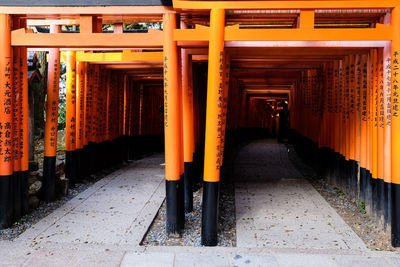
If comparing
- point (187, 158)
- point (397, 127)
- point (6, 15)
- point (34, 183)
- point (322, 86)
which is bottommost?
point (34, 183)

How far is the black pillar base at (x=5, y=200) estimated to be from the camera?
18.4 ft

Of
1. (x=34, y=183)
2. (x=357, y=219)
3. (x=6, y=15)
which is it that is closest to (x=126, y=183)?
(x=34, y=183)

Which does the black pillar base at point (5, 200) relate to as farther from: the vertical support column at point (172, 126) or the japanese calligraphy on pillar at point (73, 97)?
the japanese calligraphy on pillar at point (73, 97)

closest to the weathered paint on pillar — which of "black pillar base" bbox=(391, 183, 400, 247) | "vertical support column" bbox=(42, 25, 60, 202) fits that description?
"vertical support column" bbox=(42, 25, 60, 202)

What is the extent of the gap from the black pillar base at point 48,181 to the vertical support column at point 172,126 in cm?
315

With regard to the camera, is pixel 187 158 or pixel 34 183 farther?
pixel 34 183

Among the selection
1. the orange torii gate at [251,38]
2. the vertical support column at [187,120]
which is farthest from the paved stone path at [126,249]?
the vertical support column at [187,120]

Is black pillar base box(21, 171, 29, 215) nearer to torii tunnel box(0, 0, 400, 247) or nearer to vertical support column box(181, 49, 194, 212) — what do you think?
torii tunnel box(0, 0, 400, 247)

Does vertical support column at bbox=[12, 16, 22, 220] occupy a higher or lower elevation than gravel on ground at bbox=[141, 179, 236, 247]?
higher

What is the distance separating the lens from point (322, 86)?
10.0 metres

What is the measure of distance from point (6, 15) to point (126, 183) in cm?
484

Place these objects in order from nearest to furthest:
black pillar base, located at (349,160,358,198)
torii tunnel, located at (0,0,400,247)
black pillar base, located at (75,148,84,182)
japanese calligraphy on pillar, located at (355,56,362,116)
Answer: torii tunnel, located at (0,0,400,247), japanese calligraphy on pillar, located at (355,56,362,116), black pillar base, located at (349,160,358,198), black pillar base, located at (75,148,84,182)

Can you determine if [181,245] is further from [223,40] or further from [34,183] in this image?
[34,183]

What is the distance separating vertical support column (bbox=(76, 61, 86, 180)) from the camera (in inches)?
360
